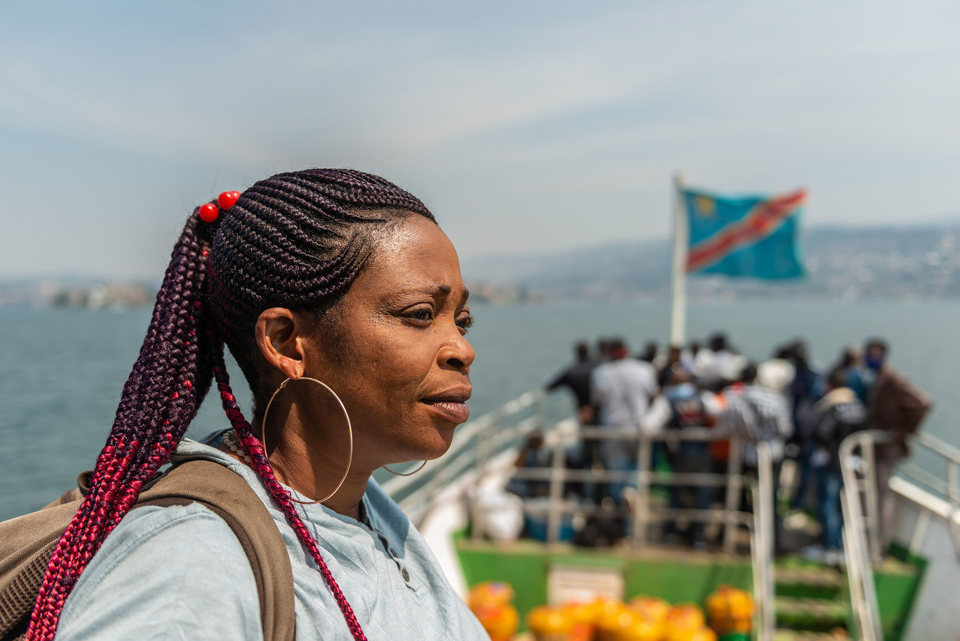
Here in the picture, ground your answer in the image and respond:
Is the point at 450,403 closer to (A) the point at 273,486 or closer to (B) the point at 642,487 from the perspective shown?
(A) the point at 273,486

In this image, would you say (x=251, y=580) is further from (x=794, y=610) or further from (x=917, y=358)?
(x=917, y=358)

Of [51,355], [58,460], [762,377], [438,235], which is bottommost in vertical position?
[51,355]

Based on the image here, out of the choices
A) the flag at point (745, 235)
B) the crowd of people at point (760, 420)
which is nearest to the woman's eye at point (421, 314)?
the crowd of people at point (760, 420)

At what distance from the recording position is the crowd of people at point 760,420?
22.8 ft

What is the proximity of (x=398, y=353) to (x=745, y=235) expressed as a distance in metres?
14.0

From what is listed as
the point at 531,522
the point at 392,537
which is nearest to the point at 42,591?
the point at 392,537

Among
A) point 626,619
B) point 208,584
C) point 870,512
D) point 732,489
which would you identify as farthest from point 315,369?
point 870,512

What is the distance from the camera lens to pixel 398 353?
1.23 metres

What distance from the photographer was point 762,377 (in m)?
10.2

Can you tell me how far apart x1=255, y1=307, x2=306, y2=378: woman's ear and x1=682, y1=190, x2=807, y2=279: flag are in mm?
13271

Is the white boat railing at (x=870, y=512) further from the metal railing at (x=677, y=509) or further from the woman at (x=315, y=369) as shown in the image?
the woman at (x=315, y=369)

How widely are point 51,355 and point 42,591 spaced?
191 feet

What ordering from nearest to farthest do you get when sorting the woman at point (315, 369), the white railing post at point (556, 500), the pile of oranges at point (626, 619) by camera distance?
the woman at point (315, 369), the pile of oranges at point (626, 619), the white railing post at point (556, 500)

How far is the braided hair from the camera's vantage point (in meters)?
1.19
